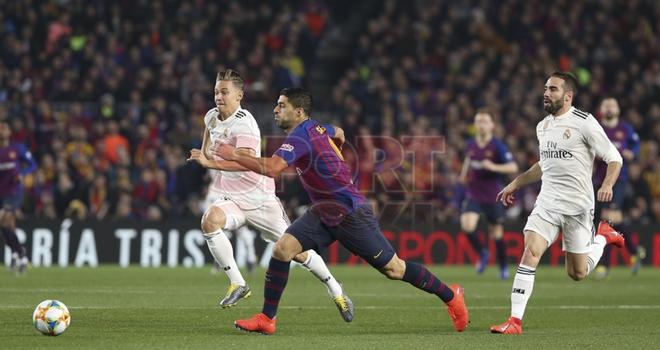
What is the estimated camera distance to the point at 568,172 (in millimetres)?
10609

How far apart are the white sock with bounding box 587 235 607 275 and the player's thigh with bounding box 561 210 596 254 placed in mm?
118

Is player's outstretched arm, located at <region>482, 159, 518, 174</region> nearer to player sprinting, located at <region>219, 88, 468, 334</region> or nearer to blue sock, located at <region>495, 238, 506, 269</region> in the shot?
blue sock, located at <region>495, 238, 506, 269</region>

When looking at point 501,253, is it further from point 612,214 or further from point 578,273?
point 578,273

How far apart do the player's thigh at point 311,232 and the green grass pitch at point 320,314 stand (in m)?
0.73

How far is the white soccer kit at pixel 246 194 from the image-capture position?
39.7ft

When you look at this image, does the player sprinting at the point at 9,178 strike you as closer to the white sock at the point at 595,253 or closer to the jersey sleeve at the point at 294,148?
the jersey sleeve at the point at 294,148

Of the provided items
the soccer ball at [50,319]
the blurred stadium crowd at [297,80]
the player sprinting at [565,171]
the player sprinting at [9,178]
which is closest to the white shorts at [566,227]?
the player sprinting at [565,171]

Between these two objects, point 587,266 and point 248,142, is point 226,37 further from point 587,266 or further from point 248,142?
point 587,266

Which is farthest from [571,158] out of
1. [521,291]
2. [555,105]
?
[521,291]

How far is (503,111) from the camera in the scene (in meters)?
26.1

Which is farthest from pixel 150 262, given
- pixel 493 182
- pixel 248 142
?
pixel 248 142

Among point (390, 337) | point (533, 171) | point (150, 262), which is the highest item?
point (533, 171)

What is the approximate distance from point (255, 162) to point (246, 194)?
278cm

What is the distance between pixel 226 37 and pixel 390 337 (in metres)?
17.9
